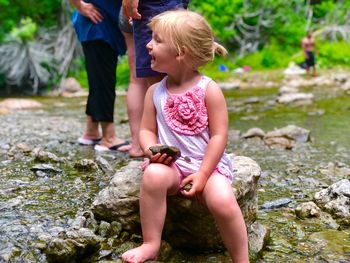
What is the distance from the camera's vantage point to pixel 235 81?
14.6 meters

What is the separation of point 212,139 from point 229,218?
352mm

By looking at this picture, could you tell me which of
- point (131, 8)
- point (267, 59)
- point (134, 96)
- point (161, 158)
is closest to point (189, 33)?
point (161, 158)

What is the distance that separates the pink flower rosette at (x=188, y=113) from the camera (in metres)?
2.35

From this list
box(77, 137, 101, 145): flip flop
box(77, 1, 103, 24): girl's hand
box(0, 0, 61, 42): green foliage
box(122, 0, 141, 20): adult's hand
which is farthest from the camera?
box(0, 0, 61, 42): green foliage

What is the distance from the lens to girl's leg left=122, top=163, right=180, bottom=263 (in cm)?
218

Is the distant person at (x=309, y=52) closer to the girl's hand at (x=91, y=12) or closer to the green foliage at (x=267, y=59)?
the green foliage at (x=267, y=59)

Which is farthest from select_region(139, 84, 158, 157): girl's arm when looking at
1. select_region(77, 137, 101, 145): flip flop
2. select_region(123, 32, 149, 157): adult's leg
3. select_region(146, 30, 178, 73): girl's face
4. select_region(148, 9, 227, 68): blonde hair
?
select_region(77, 137, 101, 145): flip flop

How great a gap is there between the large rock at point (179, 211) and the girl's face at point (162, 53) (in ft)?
1.81

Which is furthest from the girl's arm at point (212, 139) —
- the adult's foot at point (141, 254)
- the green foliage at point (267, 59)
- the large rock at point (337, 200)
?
the green foliage at point (267, 59)

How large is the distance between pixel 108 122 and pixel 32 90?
9.67 m

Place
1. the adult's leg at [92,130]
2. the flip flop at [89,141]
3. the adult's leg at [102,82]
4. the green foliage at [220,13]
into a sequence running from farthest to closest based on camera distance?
the green foliage at [220,13], the flip flop at [89,141], the adult's leg at [92,130], the adult's leg at [102,82]

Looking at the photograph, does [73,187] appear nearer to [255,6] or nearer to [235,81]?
[235,81]

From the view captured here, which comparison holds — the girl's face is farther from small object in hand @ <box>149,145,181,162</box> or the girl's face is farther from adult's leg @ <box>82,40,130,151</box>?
adult's leg @ <box>82,40,130,151</box>

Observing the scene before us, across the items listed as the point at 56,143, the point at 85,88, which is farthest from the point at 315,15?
the point at 56,143
